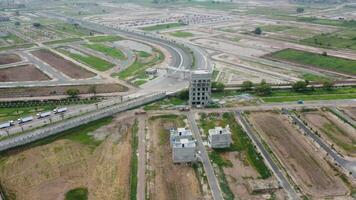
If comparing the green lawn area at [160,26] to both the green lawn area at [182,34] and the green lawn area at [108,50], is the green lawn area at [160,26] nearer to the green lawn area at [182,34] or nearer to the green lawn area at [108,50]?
the green lawn area at [182,34]

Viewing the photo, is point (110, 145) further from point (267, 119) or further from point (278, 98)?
point (278, 98)

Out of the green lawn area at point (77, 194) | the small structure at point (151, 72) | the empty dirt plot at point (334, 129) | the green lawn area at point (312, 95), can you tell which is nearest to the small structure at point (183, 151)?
the green lawn area at point (77, 194)

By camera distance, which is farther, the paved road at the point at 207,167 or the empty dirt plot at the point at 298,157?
the empty dirt plot at the point at 298,157

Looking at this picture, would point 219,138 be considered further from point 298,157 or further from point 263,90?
point 263,90

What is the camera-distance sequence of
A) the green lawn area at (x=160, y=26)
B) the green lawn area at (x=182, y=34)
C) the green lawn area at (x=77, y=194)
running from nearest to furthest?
the green lawn area at (x=77, y=194)
the green lawn area at (x=182, y=34)
the green lawn area at (x=160, y=26)

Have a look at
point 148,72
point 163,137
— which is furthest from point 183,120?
point 148,72

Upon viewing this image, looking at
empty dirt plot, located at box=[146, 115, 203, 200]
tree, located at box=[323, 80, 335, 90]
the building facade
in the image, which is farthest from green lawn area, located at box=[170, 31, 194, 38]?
empty dirt plot, located at box=[146, 115, 203, 200]

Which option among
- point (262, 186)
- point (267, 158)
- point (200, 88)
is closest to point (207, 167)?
point (262, 186)
